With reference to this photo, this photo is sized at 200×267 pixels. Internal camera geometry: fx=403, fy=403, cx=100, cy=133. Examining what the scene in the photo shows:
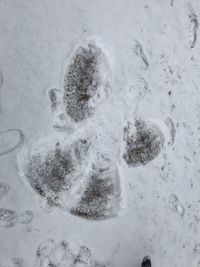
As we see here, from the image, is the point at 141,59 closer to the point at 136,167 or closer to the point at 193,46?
the point at 193,46

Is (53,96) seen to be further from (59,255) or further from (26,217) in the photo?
(59,255)

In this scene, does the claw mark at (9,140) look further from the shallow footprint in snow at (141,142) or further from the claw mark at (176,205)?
the claw mark at (176,205)

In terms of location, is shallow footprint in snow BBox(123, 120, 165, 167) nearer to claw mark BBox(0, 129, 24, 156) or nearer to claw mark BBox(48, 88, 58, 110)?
claw mark BBox(48, 88, 58, 110)

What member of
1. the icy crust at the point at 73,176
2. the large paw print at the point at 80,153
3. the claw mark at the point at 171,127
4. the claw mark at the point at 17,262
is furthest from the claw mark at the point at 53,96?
the claw mark at the point at 17,262

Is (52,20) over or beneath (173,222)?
over

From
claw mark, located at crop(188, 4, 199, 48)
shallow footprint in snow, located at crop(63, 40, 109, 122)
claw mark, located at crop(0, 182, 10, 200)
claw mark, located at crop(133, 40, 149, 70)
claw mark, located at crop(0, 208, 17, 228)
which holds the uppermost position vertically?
claw mark, located at crop(188, 4, 199, 48)

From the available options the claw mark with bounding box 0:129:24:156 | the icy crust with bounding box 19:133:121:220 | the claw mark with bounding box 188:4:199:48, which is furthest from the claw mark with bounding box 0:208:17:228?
the claw mark with bounding box 188:4:199:48

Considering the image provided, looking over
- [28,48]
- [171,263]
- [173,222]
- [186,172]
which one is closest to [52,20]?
[28,48]
